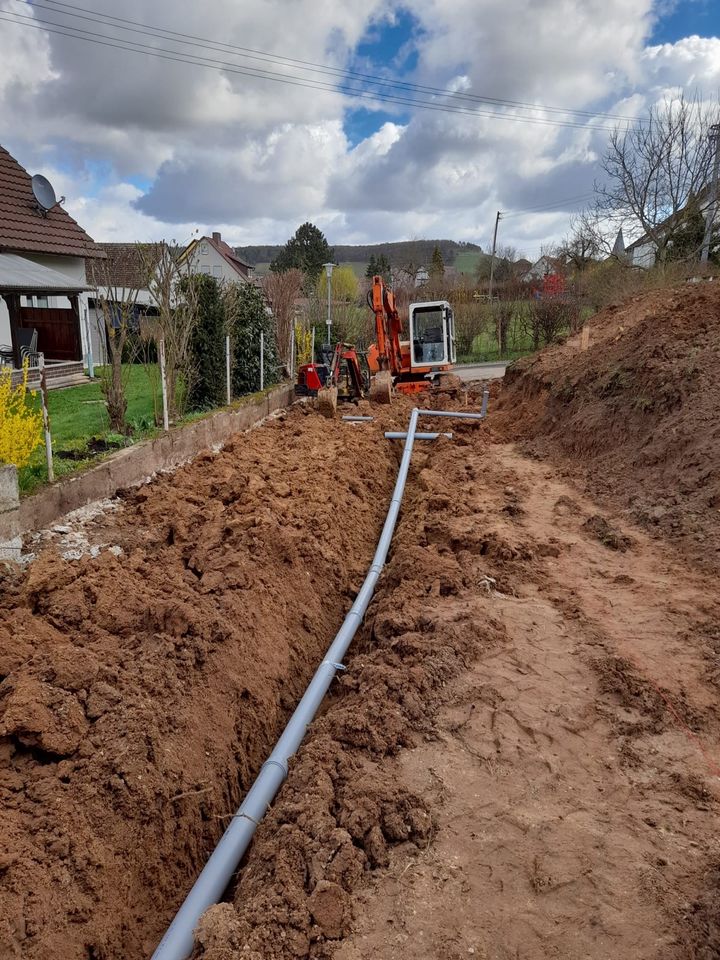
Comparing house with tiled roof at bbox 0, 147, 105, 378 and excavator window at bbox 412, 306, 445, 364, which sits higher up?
house with tiled roof at bbox 0, 147, 105, 378

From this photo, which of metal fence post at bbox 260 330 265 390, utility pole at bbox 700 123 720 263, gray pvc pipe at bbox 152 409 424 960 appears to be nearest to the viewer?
gray pvc pipe at bbox 152 409 424 960

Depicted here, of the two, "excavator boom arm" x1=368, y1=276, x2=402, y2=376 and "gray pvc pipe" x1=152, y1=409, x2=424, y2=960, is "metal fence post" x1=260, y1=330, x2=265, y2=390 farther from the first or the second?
"gray pvc pipe" x1=152, y1=409, x2=424, y2=960

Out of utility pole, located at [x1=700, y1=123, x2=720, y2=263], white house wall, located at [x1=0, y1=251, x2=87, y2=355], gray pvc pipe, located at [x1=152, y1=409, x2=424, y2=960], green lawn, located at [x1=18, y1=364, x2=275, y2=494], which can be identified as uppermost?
utility pole, located at [x1=700, y1=123, x2=720, y2=263]

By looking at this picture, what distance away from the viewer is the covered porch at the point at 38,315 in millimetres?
12711

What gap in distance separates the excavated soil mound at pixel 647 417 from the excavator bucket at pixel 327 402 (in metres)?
3.44

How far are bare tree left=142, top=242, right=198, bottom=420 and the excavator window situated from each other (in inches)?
275

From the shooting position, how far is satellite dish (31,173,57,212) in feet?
50.4

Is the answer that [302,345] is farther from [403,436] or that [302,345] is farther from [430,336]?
[403,436]

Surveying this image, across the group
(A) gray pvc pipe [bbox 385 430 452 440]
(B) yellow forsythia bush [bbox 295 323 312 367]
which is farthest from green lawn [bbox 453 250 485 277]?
(A) gray pvc pipe [bbox 385 430 452 440]

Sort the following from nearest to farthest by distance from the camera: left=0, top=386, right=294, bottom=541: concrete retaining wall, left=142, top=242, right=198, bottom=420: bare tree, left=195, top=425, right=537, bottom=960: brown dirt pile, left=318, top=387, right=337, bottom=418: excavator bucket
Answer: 1. left=195, top=425, right=537, bottom=960: brown dirt pile
2. left=0, top=386, right=294, bottom=541: concrete retaining wall
3. left=142, top=242, right=198, bottom=420: bare tree
4. left=318, top=387, right=337, bottom=418: excavator bucket

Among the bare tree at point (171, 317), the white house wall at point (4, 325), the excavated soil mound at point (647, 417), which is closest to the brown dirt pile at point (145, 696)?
the bare tree at point (171, 317)

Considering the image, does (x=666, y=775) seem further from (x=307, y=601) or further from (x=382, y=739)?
(x=307, y=601)

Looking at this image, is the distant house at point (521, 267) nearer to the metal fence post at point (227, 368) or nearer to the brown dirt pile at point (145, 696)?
the metal fence post at point (227, 368)

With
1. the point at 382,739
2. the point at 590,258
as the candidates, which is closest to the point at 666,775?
the point at 382,739
